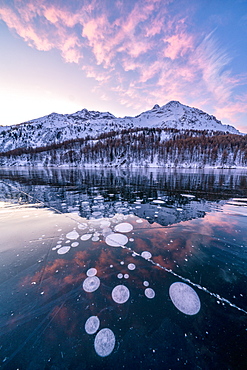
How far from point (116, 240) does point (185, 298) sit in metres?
2.27

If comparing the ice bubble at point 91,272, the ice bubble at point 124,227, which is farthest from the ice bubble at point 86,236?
the ice bubble at point 91,272

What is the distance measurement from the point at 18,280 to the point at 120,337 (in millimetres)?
2340

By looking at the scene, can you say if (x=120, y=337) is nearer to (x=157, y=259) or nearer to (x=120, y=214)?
(x=157, y=259)

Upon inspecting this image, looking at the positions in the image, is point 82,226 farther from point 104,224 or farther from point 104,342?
point 104,342

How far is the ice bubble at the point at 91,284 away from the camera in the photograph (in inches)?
103

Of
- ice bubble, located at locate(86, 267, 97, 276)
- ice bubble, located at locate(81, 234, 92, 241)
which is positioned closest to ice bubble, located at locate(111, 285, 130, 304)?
ice bubble, located at locate(86, 267, 97, 276)

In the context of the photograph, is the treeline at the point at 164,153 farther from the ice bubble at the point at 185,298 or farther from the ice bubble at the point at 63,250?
the ice bubble at the point at 185,298

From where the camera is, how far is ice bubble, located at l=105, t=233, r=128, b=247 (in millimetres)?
4043

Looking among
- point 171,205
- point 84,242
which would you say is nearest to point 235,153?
point 171,205

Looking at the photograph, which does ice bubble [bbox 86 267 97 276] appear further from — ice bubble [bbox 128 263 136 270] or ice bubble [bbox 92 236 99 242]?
ice bubble [bbox 92 236 99 242]

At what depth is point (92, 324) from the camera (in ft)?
6.68

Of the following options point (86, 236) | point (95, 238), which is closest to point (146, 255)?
point (95, 238)

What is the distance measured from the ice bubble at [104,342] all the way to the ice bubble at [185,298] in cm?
116

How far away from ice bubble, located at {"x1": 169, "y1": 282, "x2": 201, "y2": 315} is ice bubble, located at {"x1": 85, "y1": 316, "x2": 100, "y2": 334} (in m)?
1.34
